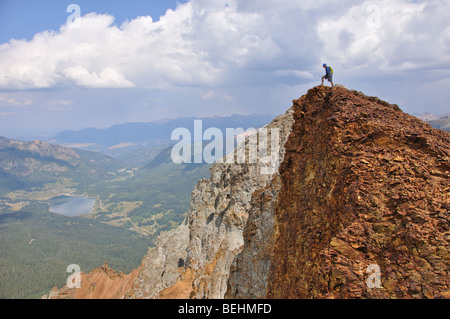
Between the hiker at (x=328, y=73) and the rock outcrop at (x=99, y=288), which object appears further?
the rock outcrop at (x=99, y=288)

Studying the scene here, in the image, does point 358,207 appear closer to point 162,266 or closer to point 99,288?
point 162,266

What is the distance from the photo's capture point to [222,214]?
1661 inches

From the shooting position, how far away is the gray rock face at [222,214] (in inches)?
1326

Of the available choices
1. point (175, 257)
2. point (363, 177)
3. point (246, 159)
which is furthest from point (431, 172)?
point (175, 257)

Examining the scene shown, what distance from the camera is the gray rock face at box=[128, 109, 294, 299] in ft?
111

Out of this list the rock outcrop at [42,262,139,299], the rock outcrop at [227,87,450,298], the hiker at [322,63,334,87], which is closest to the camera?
the rock outcrop at [227,87,450,298]

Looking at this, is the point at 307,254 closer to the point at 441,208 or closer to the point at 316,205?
the point at 316,205

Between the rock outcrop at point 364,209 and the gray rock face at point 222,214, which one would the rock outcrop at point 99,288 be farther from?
the rock outcrop at point 364,209
